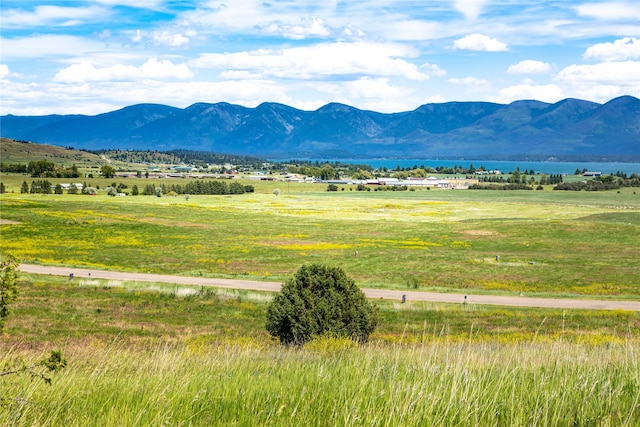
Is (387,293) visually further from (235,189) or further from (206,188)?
(235,189)

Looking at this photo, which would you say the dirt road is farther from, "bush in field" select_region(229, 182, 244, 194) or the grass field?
"bush in field" select_region(229, 182, 244, 194)

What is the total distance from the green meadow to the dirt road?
266 cm

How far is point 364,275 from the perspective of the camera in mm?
54812

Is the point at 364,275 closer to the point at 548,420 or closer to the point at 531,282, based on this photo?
the point at 531,282

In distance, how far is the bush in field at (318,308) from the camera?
2217cm

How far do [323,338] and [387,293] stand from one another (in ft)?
87.7

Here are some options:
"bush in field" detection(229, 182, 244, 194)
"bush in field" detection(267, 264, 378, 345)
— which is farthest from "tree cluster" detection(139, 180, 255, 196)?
"bush in field" detection(267, 264, 378, 345)

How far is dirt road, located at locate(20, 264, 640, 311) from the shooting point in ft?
128

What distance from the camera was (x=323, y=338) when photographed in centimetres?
1664

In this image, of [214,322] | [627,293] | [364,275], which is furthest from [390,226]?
[214,322]

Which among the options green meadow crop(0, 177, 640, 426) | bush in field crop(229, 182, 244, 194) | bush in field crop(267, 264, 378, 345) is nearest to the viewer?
green meadow crop(0, 177, 640, 426)

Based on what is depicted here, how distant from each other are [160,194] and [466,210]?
79.6 m

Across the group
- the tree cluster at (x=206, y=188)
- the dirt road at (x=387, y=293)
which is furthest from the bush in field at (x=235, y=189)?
the dirt road at (x=387, y=293)

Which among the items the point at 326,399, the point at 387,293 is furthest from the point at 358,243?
the point at 326,399
